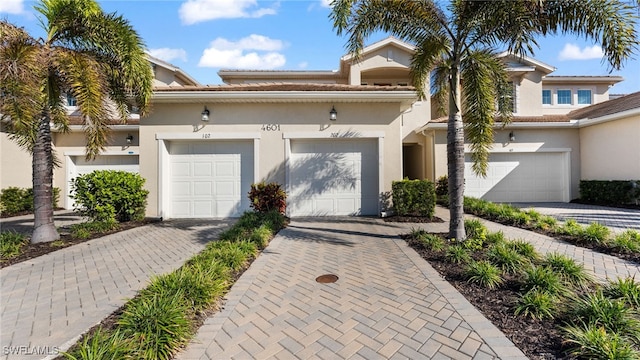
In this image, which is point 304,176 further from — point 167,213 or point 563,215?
point 563,215

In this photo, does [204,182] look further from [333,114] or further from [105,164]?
[105,164]

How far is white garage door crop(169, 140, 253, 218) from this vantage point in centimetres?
916

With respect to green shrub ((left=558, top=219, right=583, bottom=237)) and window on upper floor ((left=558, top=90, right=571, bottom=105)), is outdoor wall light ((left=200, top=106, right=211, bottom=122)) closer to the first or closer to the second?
green shrub ((left=558, top=219, right=583, bottom=237))

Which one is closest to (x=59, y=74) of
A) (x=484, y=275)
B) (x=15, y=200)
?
(x=15, y=200)

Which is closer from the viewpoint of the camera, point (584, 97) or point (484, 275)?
point (484, 275)

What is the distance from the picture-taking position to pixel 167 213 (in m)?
9.02

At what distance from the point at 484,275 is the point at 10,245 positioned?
27.5 feet

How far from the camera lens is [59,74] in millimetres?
5941

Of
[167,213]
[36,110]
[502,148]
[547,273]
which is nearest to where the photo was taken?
[547,273]

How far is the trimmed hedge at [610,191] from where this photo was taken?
Answer: 34.0 ft

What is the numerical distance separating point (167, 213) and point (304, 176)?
4.73 meters

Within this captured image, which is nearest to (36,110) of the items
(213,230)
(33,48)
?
(33,48)

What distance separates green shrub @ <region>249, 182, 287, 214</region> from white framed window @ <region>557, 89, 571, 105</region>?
20.5 m

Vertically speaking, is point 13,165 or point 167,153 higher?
point 167,153
